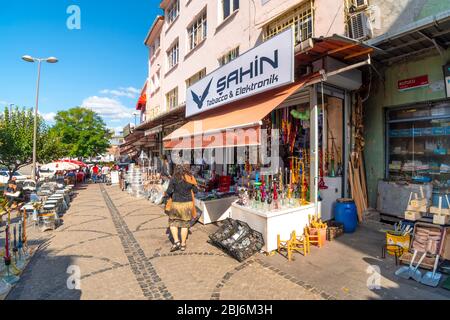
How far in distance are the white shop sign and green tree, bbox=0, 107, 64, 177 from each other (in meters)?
13.8

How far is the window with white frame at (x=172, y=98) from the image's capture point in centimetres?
1920

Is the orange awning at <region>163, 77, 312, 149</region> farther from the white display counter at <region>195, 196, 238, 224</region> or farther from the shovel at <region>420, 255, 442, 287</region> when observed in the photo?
the shovel at <region>420, 255, 442, 287</region>

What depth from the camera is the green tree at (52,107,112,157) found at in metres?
30.6

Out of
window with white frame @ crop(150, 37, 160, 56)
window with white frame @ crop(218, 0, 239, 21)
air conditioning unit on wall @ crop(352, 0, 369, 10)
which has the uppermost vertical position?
window with white frame @ crop(150, 37, 160, 56)

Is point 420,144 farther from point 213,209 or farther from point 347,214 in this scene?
point 213,209

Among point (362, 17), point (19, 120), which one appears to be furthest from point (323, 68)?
point (19, 120)

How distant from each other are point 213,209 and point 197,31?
1263 centimetres

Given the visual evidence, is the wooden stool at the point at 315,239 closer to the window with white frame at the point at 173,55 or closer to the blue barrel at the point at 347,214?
the blue barrel at the point at 347,214

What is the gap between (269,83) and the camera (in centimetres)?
648

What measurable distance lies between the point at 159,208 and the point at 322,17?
9.35 m

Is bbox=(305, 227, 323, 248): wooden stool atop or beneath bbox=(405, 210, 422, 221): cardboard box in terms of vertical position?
beneath

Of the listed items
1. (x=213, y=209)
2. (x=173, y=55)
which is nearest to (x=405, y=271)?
(x=213, y=209)

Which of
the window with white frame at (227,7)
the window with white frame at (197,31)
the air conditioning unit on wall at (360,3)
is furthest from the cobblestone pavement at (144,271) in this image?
the window with white frame at (197,31)

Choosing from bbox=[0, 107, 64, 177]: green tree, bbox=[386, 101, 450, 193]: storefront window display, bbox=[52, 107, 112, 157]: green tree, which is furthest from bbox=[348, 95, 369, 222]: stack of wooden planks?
bbox=[52, 107, 112, 157]: green tree
